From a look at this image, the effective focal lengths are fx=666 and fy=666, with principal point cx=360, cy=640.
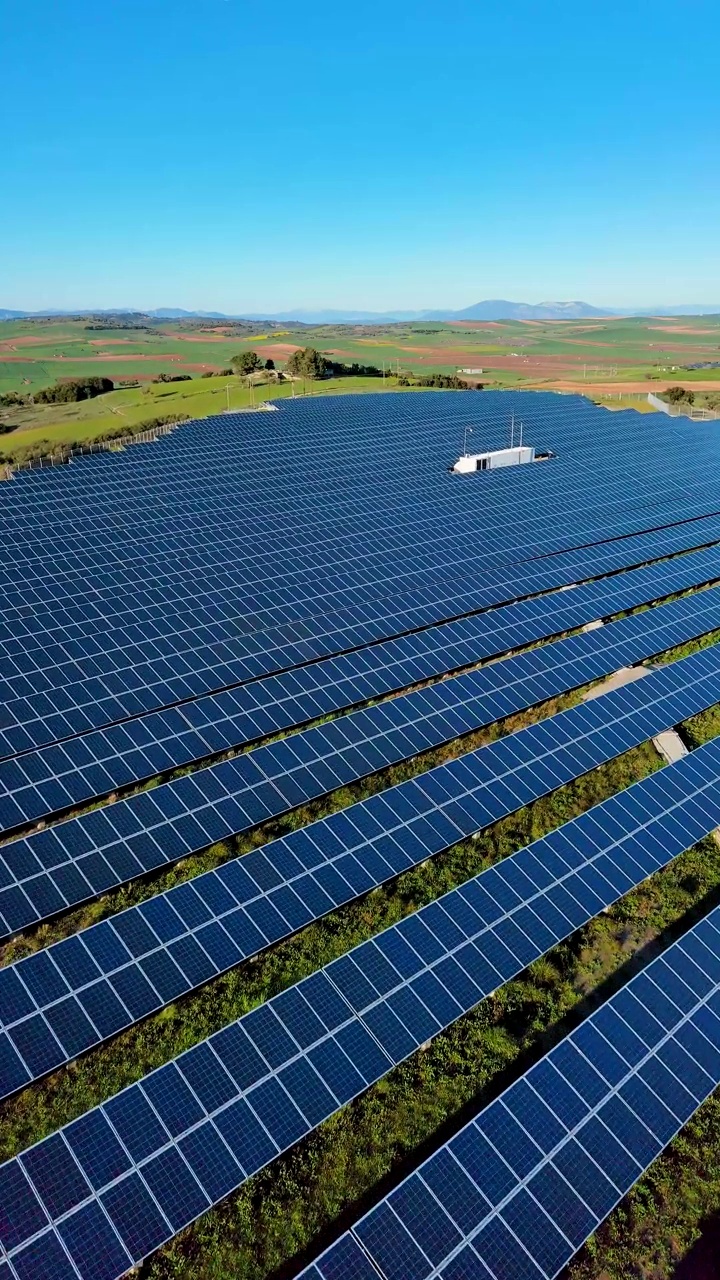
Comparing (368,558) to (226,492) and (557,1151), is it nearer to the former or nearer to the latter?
(226,492)

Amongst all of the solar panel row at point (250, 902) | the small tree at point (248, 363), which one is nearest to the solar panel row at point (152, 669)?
the solar panel row at point (250, 902)

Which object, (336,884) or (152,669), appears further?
(152,669)

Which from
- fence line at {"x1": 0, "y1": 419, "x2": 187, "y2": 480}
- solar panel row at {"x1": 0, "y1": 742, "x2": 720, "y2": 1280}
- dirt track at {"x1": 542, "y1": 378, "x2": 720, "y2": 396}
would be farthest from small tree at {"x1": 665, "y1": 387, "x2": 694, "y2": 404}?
solar panel row at {"x1": 0, "y1": 742, "x2": 720, "y2": 1280}

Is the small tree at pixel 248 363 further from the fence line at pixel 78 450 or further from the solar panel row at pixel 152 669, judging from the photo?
the solar panel row at pixel 152 669

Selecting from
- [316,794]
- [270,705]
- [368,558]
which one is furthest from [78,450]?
[316,794]

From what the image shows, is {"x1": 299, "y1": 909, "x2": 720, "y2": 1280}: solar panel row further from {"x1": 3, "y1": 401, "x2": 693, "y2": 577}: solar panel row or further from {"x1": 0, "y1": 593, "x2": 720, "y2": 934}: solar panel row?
{"x1": 3, "y1": 401, "x2": 693, "y2": 577}: solar panel row
